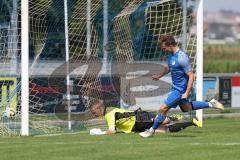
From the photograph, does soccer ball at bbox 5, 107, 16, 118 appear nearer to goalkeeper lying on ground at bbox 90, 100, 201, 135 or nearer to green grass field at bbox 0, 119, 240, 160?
goalkeeper lying on ground at bbox 90, 100, 201, 135

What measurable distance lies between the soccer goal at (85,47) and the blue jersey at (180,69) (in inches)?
190

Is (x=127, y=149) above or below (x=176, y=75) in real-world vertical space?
below

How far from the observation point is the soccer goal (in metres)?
20.1

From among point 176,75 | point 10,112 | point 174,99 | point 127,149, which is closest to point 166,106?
point 174,99

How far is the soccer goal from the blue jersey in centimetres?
482

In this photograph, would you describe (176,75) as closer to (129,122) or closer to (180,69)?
(180,69)

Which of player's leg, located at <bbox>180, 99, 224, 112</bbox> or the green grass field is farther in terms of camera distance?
player's leg, located at <bbox>180, 99, 224, 112</bbox>

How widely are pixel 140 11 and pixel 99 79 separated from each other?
2131 mm

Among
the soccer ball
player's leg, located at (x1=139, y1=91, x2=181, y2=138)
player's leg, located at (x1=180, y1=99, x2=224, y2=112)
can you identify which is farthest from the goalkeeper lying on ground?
the soccer ball

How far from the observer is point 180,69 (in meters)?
15.0

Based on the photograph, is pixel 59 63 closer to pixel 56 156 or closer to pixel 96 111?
pixel 96 111

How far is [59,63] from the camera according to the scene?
23891mm

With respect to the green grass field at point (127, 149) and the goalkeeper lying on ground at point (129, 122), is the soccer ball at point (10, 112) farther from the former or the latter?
the green grass field at point (127, 149)

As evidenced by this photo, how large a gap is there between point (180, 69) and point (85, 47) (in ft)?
22.5
